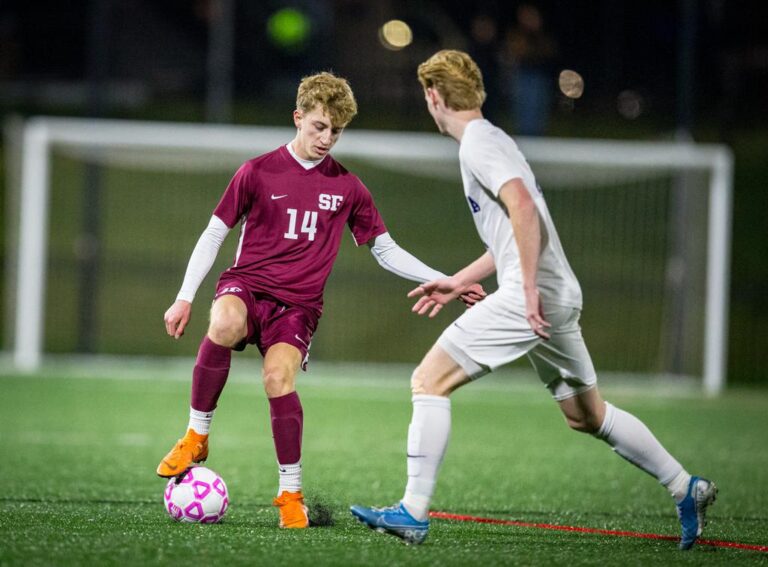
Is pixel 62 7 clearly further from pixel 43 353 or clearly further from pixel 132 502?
pixel 132 502

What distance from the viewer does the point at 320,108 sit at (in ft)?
18.6

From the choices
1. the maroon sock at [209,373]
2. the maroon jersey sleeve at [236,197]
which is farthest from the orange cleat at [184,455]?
the maroon jersey sleeve at [236,197]

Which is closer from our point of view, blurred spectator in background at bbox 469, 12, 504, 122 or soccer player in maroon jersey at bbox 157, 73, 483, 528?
soccer player in maroon jersey at bbox 157, 73, 483, 528

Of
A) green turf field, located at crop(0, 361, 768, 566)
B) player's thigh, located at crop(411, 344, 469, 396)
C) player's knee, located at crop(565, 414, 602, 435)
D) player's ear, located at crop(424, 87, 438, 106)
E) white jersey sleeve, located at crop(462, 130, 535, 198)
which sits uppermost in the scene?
player's ear, located at crop(424, 87, 438, 106)

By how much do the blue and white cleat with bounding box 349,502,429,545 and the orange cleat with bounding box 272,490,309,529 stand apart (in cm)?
68

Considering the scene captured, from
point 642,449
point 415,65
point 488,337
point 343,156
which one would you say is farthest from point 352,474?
point 415,65

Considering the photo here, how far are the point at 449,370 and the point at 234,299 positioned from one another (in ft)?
3.75

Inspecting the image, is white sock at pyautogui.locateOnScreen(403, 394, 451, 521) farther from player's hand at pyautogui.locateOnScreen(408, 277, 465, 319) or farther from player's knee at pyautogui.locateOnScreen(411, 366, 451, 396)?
player's hand at pyautogui.locateOnScreen(408, 277, 465, 319)

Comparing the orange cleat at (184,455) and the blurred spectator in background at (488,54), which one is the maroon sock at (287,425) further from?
the blurred spectator in background at (488,54)

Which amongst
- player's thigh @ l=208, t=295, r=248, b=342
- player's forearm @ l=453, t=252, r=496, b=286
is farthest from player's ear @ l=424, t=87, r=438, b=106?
player's thigh @ l=208, t=295, r=248, b=342

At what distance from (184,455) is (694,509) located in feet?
7.32

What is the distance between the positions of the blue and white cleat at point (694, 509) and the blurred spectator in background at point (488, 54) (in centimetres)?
1192

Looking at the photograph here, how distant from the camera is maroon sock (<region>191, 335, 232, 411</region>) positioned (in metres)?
5.58

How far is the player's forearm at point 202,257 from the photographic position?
5.55 m
